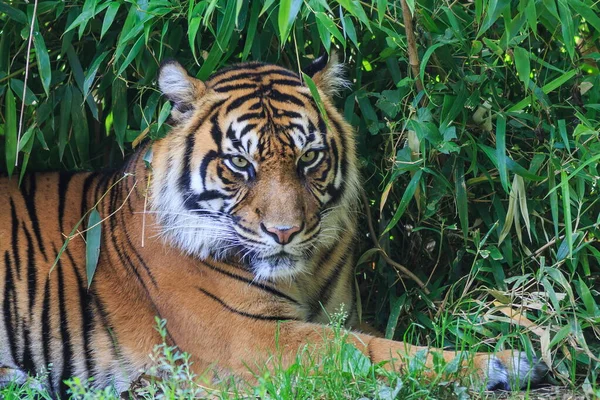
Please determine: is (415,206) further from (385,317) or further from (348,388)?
(348,388)

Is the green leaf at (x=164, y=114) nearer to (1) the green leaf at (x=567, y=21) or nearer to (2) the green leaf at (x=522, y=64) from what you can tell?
(2) the green leaf at (x=522, y=64)

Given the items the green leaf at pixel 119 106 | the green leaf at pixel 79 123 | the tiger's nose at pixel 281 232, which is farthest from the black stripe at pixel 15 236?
the tiger's nose at pixel 281 232

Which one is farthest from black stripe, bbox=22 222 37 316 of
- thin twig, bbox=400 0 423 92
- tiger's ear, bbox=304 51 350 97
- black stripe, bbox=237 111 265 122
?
thin twig, bbox=400 0 423 92

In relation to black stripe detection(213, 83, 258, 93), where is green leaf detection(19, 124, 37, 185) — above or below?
below

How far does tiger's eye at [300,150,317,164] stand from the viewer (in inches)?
132

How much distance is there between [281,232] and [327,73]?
0.69 m

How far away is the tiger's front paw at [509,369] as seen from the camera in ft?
9.96

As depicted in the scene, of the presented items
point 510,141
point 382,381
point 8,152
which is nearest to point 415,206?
point 510,141

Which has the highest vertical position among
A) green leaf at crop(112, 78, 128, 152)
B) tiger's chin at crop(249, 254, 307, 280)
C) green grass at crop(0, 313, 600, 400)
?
green leaf at crop(112, 78, 128, 152)

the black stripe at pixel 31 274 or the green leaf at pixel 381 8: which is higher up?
the green leaf at pixel 381 8

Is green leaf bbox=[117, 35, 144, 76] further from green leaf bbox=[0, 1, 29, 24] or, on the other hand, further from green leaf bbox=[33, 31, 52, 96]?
green leaf bbox=[0, 1, 29, 24]

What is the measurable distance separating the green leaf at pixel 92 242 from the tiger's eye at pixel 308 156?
2.69 feet

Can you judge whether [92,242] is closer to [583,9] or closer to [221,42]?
Result: [221,42]

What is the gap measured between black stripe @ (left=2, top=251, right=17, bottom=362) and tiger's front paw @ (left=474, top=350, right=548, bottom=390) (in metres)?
1.75
